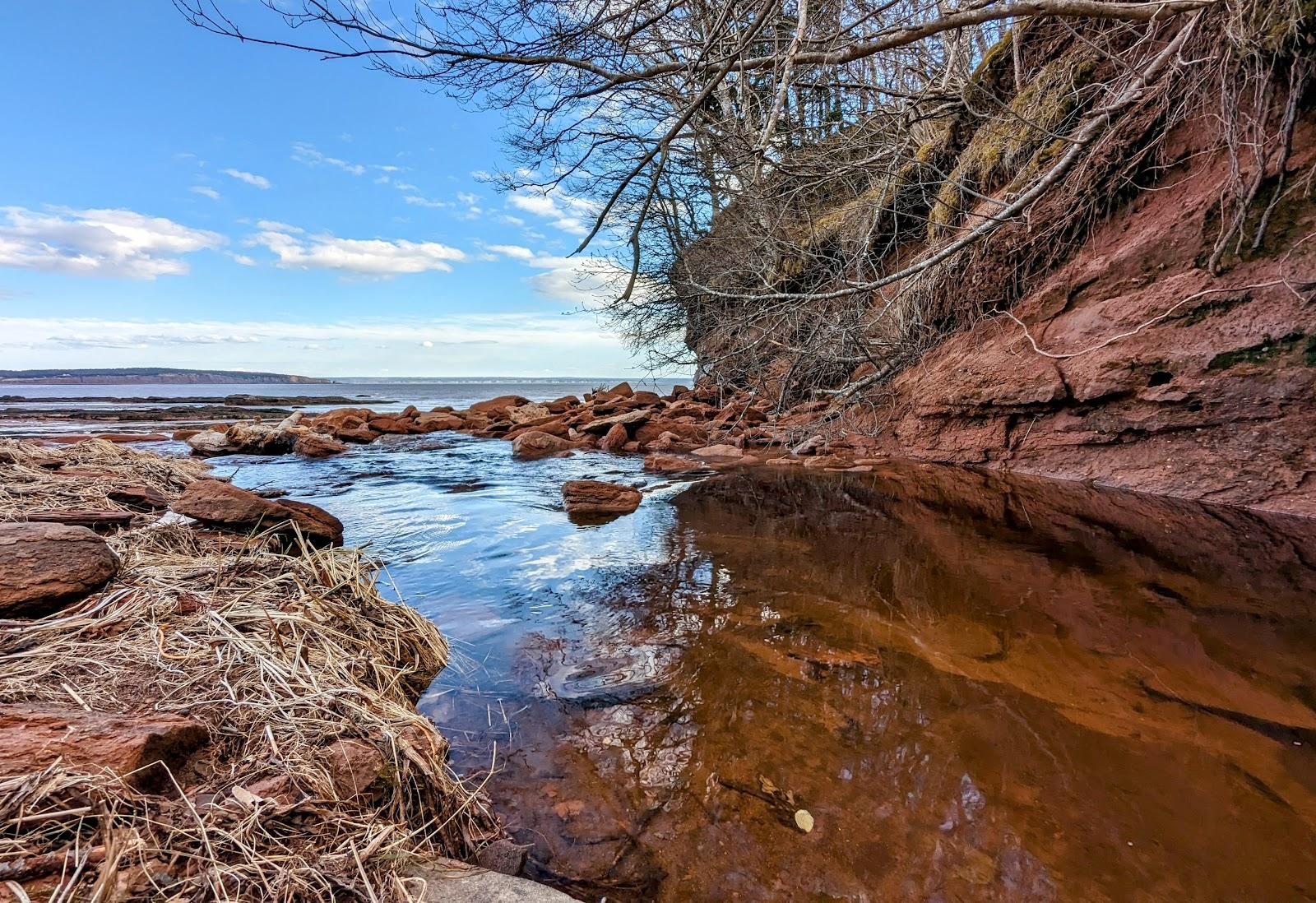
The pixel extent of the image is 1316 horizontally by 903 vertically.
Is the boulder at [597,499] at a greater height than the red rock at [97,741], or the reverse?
the red rock at [97,741]

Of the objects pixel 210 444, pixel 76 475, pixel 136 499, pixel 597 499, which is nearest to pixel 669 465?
pixel 597 499

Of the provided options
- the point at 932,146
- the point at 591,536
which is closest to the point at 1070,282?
the point at 932,146

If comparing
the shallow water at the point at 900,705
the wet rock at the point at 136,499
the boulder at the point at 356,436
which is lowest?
the shallow water at the point at 900,705

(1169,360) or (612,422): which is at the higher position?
(1169,360)

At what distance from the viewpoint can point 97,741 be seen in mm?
1298

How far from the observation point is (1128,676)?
94.9 inches

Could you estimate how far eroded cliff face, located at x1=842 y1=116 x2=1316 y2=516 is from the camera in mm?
4598

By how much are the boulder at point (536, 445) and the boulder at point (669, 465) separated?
244 cm

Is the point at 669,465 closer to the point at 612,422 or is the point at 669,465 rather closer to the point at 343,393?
the point at 612,422

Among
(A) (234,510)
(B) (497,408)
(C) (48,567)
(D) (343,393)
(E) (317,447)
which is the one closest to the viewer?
(C) (48,567)

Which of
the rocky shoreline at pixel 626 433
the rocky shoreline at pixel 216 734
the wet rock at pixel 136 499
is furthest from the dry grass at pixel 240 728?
the rocky shoreline at pixel 626 433

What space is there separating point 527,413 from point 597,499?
1002 cm

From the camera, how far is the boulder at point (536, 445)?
33.0 ft

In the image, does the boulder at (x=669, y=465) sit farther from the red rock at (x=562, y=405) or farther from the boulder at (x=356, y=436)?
the boulder at (x=356, y=436)
